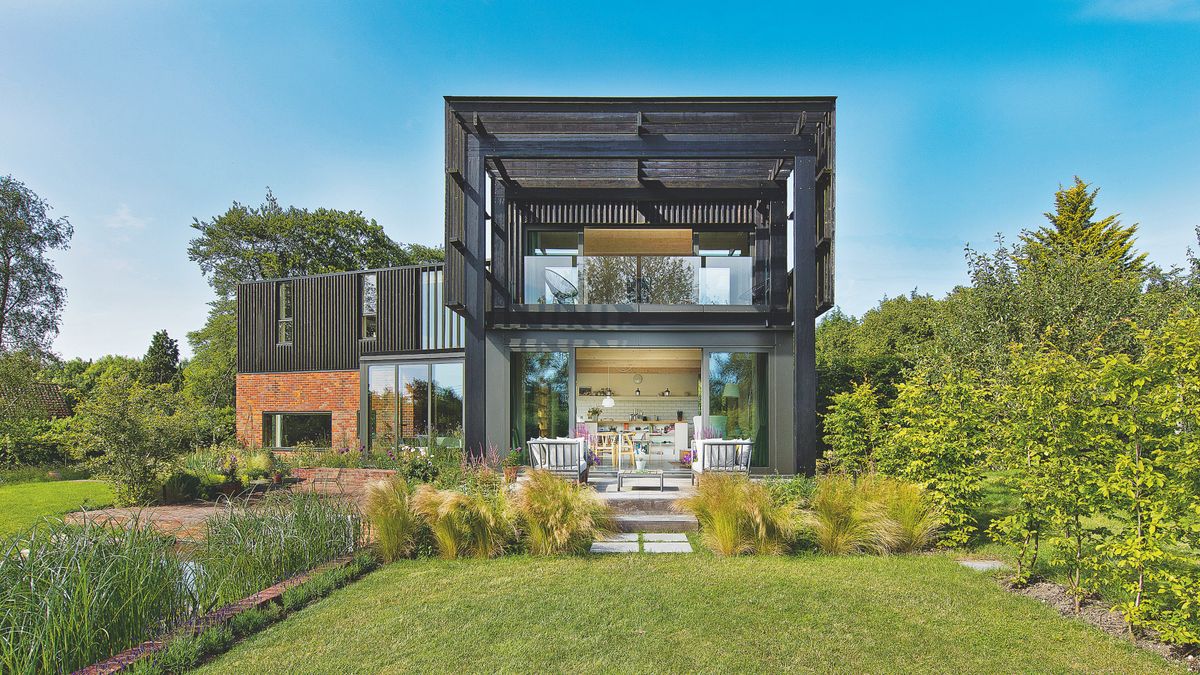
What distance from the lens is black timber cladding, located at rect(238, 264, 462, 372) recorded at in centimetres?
1507

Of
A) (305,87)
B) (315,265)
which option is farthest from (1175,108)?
(315,265)

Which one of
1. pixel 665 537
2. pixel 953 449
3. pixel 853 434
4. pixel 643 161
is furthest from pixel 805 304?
pixel 665 537

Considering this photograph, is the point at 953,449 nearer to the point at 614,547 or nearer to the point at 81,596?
the point at 614,547

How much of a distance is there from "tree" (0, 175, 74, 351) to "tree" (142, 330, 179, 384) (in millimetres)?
6092

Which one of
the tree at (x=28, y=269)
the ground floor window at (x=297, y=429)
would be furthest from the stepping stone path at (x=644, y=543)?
the tree at (x=28, y=269)

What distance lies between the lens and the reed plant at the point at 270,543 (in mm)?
4883

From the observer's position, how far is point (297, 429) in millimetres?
16375

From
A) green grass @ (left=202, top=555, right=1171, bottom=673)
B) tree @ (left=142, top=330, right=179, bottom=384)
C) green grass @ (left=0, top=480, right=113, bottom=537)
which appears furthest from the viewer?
tree @ (left=142, top=330, right=179, bottom=384)

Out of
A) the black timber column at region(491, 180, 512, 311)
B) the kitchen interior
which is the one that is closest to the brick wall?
the kitchen interior

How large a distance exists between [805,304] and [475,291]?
230 inches

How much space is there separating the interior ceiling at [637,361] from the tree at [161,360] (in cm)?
2267

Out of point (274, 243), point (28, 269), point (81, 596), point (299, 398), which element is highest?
point (274, 243)

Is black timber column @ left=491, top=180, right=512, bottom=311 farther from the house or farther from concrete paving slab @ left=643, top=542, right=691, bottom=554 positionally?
concrete paving slab @ left=643, top=542, right=691, bottom=554

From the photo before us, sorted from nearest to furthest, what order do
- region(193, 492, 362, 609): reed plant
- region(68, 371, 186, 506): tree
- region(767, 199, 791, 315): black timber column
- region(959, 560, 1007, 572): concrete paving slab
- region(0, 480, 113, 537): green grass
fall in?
region(193, 492, 362, 609): reed plant
region(959, 560, 1007, 572): concrete paving slab
region(0, 480, 113, 537): green grass
region(68, 371, 186, 506): tree
region(767, 199, 791, 315): black timber column
